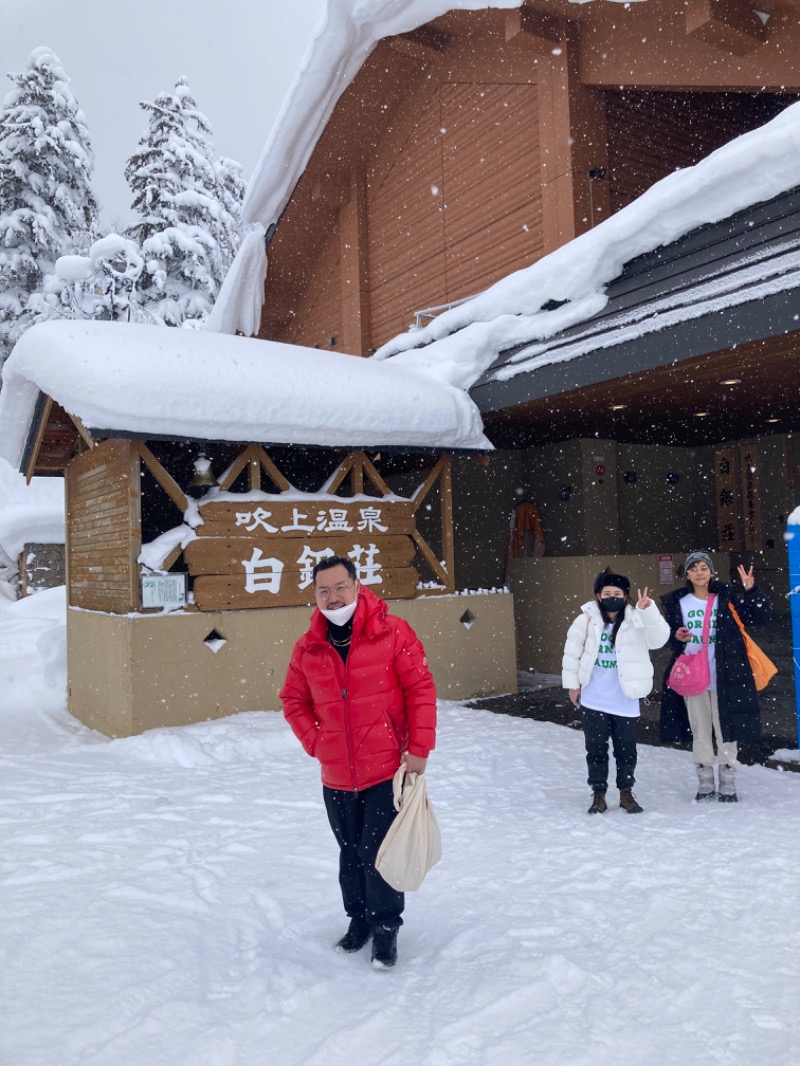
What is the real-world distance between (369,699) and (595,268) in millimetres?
5663

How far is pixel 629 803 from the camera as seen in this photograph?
508 cm

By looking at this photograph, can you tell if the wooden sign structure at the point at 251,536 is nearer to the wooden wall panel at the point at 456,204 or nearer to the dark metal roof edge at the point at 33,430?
the dark metal roof edge at the point at 33,430

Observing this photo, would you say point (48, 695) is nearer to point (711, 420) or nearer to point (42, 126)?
point (711, 420)

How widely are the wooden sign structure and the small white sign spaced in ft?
0.38

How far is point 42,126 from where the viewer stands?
85.9ft

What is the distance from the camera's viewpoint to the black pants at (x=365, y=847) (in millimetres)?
3248

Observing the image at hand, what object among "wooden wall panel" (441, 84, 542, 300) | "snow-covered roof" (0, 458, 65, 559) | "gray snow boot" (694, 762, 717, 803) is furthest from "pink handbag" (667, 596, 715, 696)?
"snow-covered roof" (0, 458, 65, 559)

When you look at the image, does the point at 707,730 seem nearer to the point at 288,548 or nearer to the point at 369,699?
the point at 369,699

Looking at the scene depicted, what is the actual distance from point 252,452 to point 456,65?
680cm

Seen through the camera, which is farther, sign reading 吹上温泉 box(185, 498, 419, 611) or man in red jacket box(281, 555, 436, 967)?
sign reading 吹上温泉 box(185, 498, 419, 611)

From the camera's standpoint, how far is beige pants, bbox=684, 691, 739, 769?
5.10m

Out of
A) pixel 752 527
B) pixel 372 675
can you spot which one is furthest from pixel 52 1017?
pixel 752 527

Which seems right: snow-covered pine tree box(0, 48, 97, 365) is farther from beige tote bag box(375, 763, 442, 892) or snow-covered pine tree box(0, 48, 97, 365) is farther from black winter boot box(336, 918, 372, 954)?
beige tote bag box(375, 763, 442, 892)

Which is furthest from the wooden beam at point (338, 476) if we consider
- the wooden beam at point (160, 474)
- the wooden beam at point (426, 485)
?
the wooden beam at point (160, 474)
